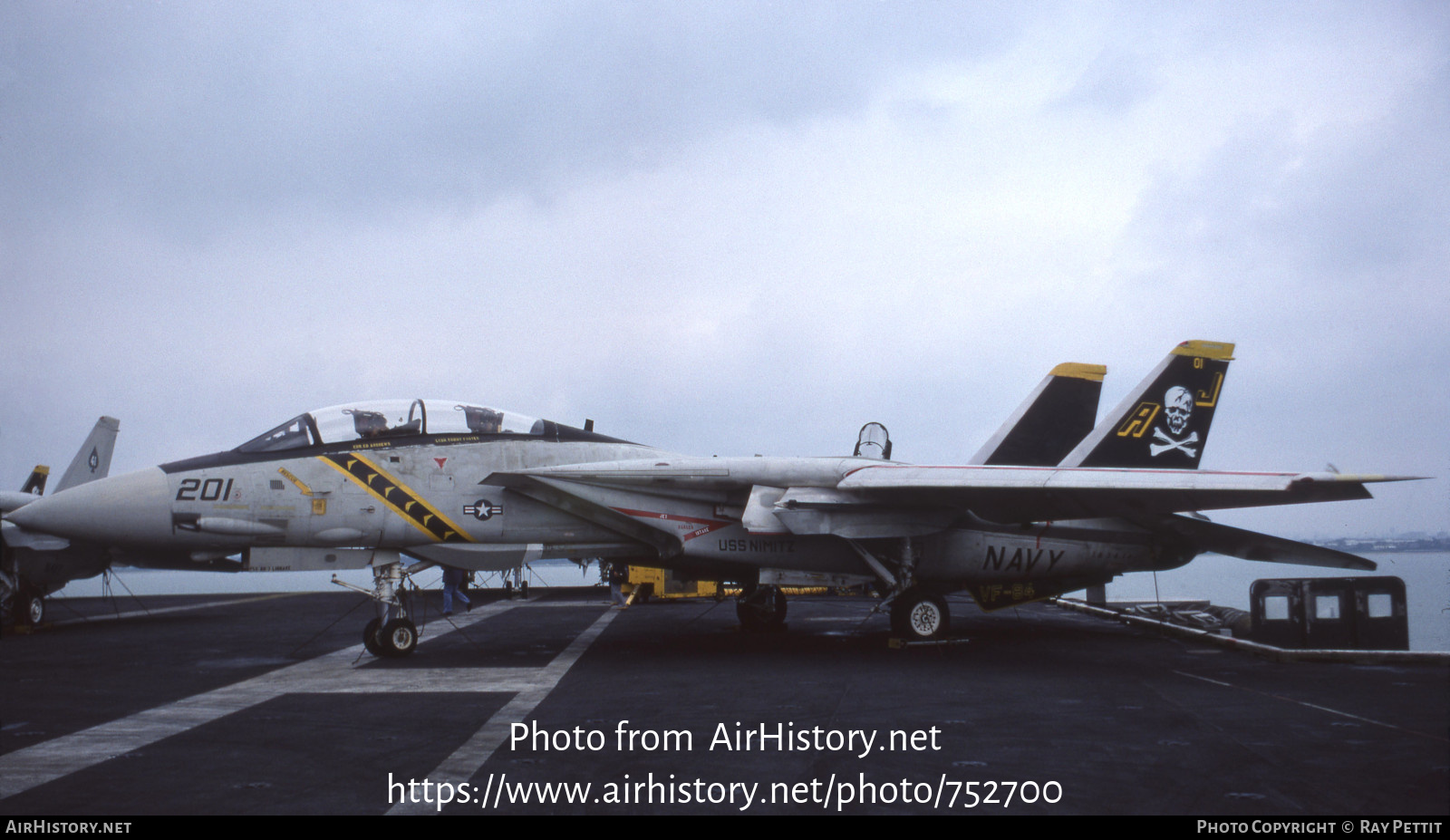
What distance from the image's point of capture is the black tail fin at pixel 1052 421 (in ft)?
45.6

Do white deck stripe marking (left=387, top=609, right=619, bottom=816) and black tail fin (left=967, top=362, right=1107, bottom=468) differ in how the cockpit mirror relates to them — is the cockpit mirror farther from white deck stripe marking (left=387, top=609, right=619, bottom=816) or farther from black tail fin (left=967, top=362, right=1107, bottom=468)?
white deck stripe marking (left=387, top=609, right=619, bottom=816)

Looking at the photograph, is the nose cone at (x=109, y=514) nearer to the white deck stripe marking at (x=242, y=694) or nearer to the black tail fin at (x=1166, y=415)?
the white deck stripe marking at (x=242, y=694)

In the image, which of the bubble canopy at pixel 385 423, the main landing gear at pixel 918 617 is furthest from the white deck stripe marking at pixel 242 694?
the main landing gear at pixel 918 617

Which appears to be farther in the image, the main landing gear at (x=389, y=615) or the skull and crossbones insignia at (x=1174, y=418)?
the skull and crossbones insignia at (x=1174, y=418)

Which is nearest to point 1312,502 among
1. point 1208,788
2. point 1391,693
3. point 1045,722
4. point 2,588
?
point 1391,693

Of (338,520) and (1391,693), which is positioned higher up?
(338,520)

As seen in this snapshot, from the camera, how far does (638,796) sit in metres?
4.54

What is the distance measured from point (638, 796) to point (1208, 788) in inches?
118

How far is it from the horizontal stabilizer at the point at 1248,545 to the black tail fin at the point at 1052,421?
7.09ft

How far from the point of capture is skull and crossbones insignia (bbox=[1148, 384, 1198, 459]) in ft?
41.3
